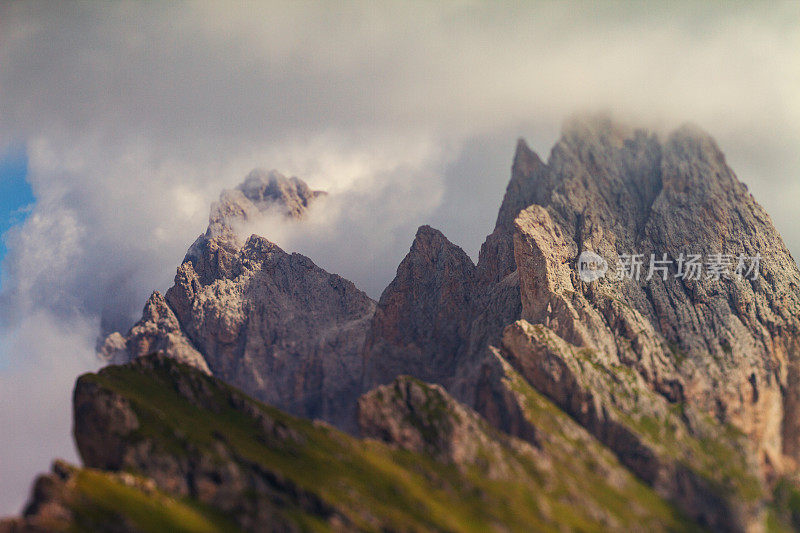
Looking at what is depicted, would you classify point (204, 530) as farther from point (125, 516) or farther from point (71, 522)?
point (71, 522)

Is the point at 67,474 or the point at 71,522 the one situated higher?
the point at 67,474

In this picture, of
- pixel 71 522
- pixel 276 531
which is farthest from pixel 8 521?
pixel 276 531

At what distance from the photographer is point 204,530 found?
195m

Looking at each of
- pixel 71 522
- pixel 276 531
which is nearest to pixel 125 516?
pixel 71 522

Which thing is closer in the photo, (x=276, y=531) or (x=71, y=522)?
(x=71, y=522)

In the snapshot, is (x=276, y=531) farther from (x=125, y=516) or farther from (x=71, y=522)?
(x=71, y=522)

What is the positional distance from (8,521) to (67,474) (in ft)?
71.3

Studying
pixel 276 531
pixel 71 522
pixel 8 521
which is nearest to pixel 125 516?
pixel 71 522

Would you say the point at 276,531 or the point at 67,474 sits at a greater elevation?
the point at 67,474

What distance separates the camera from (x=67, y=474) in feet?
650

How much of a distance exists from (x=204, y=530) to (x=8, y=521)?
4845cm

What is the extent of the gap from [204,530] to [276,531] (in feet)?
64.3

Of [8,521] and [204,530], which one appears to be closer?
[8,521]

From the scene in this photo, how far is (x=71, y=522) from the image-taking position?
602ft
